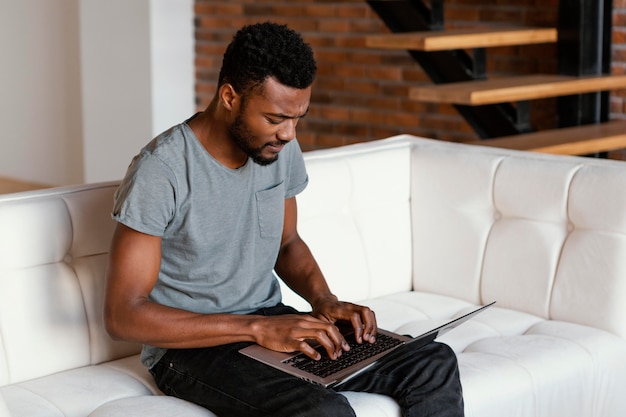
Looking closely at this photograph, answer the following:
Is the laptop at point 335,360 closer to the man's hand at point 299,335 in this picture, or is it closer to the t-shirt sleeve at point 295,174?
the man's hand at point 299,335

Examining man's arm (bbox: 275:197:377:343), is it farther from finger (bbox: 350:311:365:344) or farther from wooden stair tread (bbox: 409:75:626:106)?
wooden stair tread (bbox: 409:75:626:106)

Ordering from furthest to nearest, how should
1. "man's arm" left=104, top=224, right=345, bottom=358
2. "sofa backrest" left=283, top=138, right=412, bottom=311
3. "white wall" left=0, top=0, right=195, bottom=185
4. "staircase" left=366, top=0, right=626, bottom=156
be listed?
"white wall" left=0, top=0, right=195, bottom=185
"staircase" left=366, top=0, right=626, bottom=156
"sofa backrest" left=283, top=138, right=412, bottom=311
"man's arm" left=104, top=224, right=345, bottom=358

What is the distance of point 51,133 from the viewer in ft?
20.3

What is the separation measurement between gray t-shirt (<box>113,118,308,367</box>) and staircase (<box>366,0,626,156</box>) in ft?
5.66

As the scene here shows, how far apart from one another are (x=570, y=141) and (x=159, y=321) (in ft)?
7.32

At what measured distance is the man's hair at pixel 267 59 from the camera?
1.93 metres

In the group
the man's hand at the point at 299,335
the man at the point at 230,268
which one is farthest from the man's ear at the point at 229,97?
the man's hand at the point at 299,335

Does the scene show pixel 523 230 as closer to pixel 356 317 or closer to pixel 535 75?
pixel 356 317

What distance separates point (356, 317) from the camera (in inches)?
79.8

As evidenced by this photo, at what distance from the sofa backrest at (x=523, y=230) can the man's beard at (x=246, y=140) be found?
0.90m

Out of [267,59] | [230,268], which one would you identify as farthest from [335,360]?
[267,59]

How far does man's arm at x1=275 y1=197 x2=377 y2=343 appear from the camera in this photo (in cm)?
203

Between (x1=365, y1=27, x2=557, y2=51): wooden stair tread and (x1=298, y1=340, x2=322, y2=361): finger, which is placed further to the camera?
(x1=365, y1=27, x2=557, y2=51): wooden stair tread

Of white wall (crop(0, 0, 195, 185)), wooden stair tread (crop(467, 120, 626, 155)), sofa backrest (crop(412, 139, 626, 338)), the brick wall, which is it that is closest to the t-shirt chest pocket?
sofa backrest (crop(412, 139, 626, 338))
